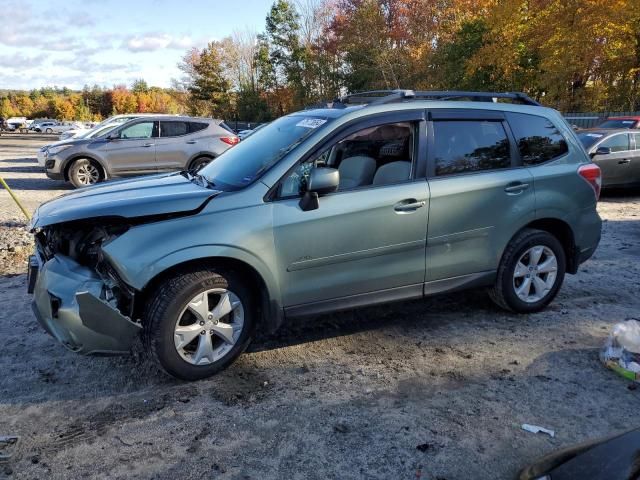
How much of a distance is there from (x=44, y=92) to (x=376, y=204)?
102 meters

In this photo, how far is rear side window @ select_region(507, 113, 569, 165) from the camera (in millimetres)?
4645

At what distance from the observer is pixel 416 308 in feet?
16.5

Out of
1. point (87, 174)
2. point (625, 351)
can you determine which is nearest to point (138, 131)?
point (87, 174)

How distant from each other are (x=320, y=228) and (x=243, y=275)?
64 centimetres

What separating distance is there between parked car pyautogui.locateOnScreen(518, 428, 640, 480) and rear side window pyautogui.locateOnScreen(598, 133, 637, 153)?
10.7 meters

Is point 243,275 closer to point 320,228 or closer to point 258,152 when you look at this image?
point 320,228

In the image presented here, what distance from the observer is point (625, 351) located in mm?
3762

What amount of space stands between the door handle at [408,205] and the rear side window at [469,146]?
346 mm

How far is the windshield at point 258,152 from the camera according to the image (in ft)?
12.8

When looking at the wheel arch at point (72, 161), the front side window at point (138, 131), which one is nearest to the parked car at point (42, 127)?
the wheel arch at point (72, 161)

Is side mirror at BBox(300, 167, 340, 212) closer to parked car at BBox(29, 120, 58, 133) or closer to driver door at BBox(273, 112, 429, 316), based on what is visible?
driver door at BBox(273, 112, 429, 316)

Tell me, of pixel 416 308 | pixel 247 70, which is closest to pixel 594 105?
pixel 416 308

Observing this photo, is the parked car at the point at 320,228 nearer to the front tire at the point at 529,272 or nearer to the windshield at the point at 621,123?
the front tire at the point at 529,272

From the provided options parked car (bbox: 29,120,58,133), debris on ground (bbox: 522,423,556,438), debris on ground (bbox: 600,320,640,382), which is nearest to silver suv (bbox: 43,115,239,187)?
debris on ground (bbox: 600,320,640,382)
